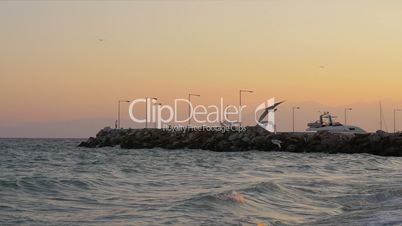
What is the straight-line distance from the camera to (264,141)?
54.3 metres

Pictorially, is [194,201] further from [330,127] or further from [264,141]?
[330,127]

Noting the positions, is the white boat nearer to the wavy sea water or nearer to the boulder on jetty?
the boulder on jetty

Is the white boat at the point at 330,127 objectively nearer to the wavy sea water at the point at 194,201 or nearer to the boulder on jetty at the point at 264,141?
the boulder on jetty at the point at 264,141

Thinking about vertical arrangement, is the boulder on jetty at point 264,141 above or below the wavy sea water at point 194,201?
above

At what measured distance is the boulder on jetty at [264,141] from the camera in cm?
4816

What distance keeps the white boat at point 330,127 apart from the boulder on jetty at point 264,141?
21269mm

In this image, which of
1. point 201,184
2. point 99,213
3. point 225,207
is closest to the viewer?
point 99,213

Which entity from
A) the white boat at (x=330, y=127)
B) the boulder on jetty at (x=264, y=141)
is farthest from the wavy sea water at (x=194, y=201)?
the white boat at (x=330, y=127)

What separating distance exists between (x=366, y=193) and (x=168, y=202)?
5.67 meters

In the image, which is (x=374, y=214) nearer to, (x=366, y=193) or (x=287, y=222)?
(x=287, y=222)

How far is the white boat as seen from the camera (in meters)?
80.0

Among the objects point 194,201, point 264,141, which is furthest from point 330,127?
point 194,201

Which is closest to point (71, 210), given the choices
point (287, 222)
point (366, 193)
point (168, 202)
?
point (168, 202)

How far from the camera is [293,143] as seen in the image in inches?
2071
